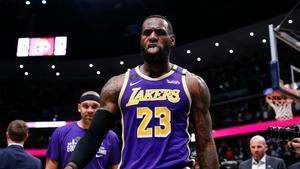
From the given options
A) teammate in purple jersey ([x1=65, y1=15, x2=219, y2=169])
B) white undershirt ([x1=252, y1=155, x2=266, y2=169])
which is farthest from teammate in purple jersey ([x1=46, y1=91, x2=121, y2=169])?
white undershirt ([x1=252, y1=155, x2=266, y2=169])

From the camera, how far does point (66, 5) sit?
2209 cm

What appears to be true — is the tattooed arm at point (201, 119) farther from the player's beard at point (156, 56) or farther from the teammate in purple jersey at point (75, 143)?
the teammate in purple jersey at point (75, 143)

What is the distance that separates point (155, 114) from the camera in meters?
2.73

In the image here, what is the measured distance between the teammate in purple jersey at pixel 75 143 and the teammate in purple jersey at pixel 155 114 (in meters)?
1.68

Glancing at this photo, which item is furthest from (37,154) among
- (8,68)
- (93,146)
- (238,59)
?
(93,146)

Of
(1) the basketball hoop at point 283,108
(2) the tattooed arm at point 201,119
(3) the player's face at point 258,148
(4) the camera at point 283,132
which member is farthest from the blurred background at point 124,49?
(2) the tattooed arm at point 201,119

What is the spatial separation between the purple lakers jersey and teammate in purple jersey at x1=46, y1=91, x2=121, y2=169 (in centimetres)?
173

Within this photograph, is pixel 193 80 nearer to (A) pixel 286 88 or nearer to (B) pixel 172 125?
(B) pixel 172 125

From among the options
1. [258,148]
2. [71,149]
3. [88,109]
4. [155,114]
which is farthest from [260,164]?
[155,114]

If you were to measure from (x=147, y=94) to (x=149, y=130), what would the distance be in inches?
9.6

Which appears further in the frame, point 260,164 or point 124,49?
point 124,49

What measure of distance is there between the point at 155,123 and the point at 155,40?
0.57m

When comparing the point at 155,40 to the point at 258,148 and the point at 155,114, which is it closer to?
the point at 155,114

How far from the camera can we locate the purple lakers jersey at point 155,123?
8.66 feet
